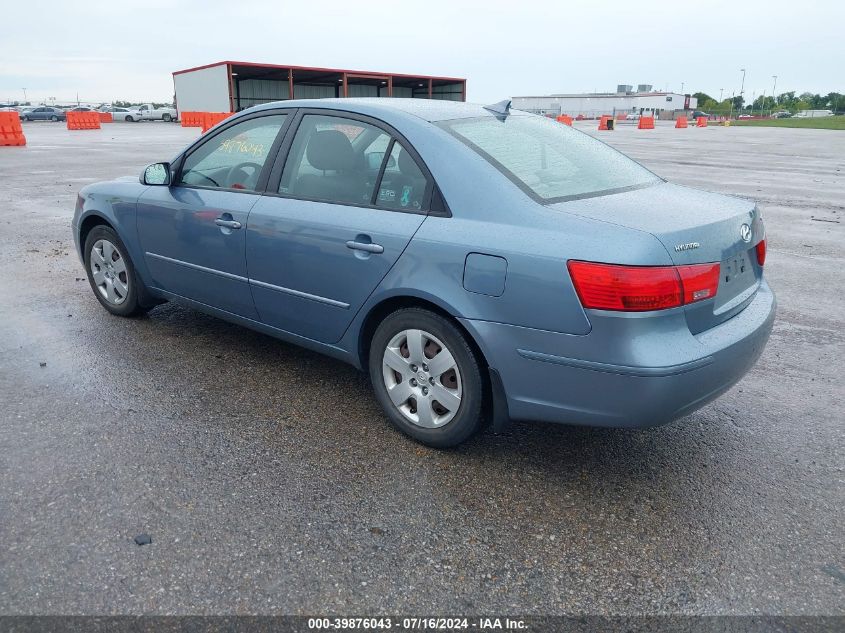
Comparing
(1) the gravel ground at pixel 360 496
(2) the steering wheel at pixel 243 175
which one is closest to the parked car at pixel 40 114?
(1) the gravel ground at pixel 360 496

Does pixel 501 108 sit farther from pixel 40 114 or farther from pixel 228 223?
pixel 40 114

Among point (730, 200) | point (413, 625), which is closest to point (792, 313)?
point (730, 200)

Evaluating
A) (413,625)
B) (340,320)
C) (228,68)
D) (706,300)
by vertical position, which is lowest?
(413,625)

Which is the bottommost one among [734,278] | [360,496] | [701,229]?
[360,496]

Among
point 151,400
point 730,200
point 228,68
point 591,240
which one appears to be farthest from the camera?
point 228,68

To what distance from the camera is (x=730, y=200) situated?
11.3 ft

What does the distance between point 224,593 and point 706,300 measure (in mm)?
2176

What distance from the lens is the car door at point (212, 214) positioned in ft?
13.2

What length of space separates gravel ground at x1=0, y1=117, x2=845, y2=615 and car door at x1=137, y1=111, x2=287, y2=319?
1.64ft

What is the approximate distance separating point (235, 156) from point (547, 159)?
6.50 ft

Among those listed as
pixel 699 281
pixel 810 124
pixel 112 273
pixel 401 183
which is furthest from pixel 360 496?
pixel 810 124

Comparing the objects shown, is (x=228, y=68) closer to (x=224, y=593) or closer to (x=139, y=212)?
(x=139, y=212)

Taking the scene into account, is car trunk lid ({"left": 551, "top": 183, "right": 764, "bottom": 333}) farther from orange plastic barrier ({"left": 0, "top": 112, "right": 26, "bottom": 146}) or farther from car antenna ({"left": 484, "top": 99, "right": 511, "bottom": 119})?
orange plastic barrier ({"left": 0, "top": 112, "right": 26, "bottom": 146})

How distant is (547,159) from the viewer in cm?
348
